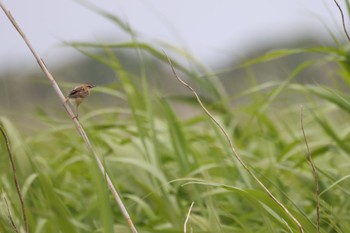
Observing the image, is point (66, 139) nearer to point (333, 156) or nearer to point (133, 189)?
point (133, 189)

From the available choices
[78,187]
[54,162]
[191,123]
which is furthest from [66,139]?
[191,123]

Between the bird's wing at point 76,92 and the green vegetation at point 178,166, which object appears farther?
the green vegetation at point 178,166

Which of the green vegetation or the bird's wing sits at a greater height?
the bird's wing

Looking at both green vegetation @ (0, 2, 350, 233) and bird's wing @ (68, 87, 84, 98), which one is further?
green vegetation @ (0, 2, 350, 233)

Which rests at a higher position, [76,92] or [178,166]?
[76,92]

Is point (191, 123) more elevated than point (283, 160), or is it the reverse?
point (191, 123)

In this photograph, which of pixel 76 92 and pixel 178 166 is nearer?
pixel 76 92

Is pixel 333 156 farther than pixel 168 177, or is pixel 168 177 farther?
pixel 333 156

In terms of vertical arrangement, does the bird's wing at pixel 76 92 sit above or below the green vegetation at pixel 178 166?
above
